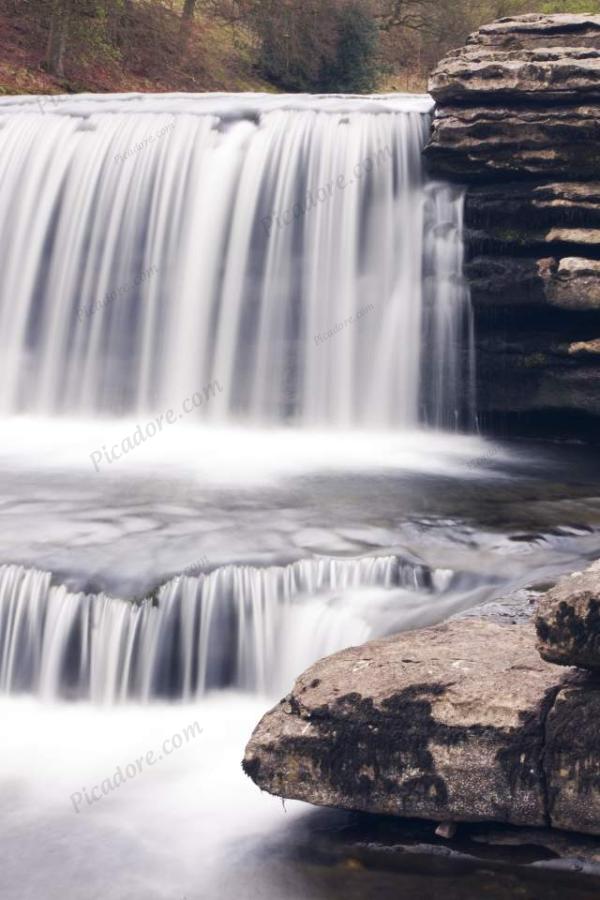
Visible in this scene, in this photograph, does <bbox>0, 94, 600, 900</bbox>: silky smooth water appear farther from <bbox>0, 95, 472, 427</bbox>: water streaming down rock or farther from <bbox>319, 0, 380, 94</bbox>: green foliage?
<bbox>319, 0, 380, 94</bbox>: green foliage

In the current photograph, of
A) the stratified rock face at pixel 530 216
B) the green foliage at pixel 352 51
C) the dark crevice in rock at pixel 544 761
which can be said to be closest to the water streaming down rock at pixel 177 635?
the dark crevice in rock at pixel 544 761

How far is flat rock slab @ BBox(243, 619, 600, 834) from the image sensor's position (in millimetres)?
5098

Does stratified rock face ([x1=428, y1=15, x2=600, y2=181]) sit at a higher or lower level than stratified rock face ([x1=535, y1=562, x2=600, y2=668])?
higher

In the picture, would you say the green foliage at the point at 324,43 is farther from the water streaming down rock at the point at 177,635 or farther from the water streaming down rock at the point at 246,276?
the water streaming down rock at the point at 177,635

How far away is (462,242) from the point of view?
12.4 meters

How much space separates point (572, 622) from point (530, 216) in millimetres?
7581

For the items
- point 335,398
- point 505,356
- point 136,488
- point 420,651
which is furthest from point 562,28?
point 420,651

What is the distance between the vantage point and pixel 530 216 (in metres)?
11.8

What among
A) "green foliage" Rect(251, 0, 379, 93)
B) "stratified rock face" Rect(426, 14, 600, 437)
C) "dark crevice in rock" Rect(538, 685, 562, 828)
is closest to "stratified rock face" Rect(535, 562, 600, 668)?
"dark crevice in rock" Rect(538, 685, 562, 828)

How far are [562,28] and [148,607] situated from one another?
28.3ft

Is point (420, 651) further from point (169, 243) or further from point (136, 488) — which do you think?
point (169, 243)

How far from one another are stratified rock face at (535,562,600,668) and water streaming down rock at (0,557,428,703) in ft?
6.37

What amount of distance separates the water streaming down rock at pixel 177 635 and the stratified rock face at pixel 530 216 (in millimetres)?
5205

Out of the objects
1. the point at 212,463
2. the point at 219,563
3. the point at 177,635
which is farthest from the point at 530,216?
the point at 177,635
